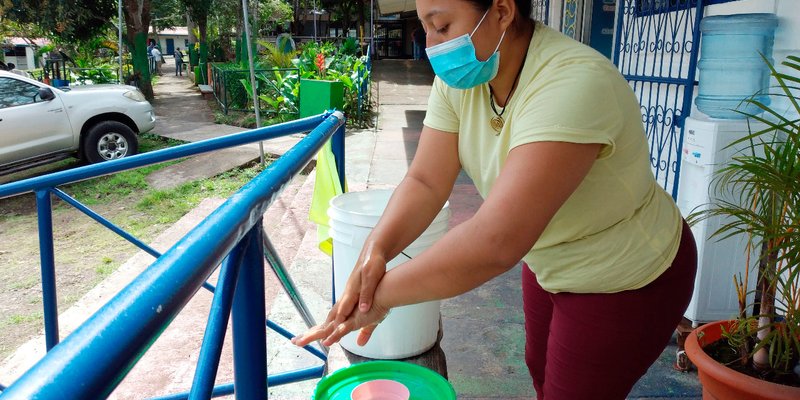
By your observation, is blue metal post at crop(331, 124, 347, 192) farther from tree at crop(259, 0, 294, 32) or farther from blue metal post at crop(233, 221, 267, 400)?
tree at crop(259, 0, 294, 32)

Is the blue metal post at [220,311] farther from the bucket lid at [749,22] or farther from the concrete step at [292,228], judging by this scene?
the concrete step at [292,228]

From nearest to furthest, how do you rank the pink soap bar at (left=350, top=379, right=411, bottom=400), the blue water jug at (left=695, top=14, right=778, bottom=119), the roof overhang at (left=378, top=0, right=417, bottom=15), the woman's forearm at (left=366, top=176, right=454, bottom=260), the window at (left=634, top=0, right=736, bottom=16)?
the woman's forearm at (left=366, top=176, right=454, bottom=260) → the pink soap bar at (left=350, top=379, right=411, bottom=400) → the blue water jug at (left=695, top=14, right=778, bottom=119) → the window at (left=634, top=0, right=736, bottom=16) → the roof overhang at (left=378, top=0, right=417, bottom=15)

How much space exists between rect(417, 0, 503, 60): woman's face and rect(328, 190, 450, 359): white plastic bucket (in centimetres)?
88

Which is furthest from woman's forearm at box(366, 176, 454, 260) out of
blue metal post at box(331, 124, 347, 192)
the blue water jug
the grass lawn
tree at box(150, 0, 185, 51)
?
tree at box(150, 0, 185, 51)

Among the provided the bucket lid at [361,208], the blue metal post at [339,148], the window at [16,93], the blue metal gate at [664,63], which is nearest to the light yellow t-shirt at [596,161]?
the bucket lid at [361,208]

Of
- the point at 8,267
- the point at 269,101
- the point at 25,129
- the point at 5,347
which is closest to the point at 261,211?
the point at 5,347

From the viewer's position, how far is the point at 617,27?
459 cm

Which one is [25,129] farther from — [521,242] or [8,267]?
[521,242]

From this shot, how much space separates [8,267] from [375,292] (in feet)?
18.6

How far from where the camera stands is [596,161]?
119cm

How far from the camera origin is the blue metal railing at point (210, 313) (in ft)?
1.49

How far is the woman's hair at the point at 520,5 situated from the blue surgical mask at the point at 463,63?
0.01 m

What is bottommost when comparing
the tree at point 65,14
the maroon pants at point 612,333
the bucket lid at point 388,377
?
the bucket lid at point 388,377

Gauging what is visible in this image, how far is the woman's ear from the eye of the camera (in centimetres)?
123
